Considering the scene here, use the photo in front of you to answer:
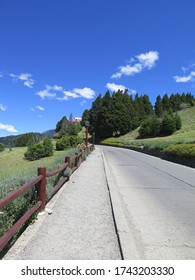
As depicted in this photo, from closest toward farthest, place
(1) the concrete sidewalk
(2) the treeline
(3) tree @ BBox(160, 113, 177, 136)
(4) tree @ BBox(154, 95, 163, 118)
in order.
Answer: (1) the concrete sidewalk
(3) tree @ BBox(160, 113, 177, 136)
(2) the treeline
(4) tree @ BBox(154, 95, 163, 118)

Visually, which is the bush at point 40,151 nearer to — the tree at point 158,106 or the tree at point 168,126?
the tree at point 168,126

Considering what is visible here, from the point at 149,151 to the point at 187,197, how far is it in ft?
103

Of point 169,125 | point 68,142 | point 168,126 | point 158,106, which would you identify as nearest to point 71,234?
point 68,142

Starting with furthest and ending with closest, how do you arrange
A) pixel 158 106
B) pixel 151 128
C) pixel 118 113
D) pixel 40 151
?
pixel 158 106, pixel 118 113, pixel 151 128, pixel 40 151

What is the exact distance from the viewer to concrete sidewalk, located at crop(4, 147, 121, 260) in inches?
198

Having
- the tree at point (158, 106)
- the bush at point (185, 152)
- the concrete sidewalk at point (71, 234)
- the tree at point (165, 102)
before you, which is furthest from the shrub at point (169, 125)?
the concrete sidewalk at point (71, 234)

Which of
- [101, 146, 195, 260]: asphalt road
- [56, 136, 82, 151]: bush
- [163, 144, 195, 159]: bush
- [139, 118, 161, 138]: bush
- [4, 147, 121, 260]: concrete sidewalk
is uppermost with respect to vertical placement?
[139, 118, 161, 138]: bush

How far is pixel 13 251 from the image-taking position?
509 centimetres

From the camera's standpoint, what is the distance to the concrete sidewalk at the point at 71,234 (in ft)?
16.5

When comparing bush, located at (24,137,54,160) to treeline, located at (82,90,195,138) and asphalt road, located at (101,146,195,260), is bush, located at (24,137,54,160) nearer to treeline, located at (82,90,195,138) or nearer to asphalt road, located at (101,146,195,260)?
treeline, located at (82,90,195,138)

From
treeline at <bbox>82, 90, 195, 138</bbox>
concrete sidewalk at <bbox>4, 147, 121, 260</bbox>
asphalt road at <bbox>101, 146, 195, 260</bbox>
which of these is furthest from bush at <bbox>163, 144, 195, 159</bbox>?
treeline at <bbox>82, 90, 195, 138</bbox>

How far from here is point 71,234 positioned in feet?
19.9

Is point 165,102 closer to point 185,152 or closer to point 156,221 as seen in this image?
point 185,152

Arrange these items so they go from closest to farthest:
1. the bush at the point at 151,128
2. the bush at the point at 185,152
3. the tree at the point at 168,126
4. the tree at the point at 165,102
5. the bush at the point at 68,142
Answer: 1. the bush at the point at 185,152
2. the bush at the point at 68,142
3. the tree at the point at 168,126
4. the bush at the point at 151,128
5. the tree at the point at 165,102
